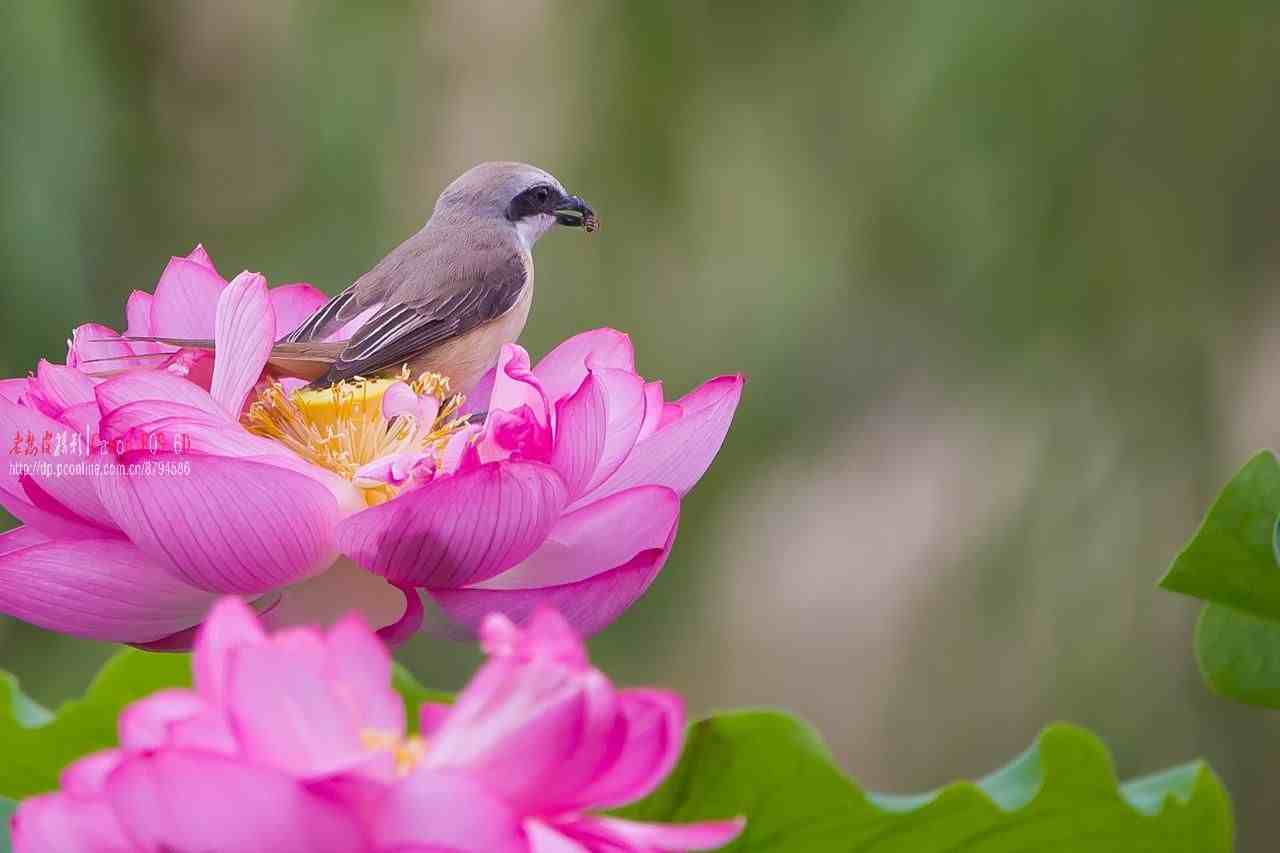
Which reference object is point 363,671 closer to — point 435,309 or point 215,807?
point 215,807

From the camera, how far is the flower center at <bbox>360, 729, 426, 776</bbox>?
131 millimetres

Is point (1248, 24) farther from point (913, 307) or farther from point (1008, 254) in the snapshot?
point (913, 307)

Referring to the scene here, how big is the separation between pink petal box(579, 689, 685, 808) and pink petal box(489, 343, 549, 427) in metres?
0.13

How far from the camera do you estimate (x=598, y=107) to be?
1.77m

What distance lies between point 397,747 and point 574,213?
0.29m

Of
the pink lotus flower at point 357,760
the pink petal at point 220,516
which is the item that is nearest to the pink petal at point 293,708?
the pink lotus flower at point 357,760

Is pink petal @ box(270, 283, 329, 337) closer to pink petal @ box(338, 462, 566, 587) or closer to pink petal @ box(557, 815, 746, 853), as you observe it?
pink petal @ box(338, 462, 566, 587)

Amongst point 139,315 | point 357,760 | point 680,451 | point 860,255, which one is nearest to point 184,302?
point 139,315

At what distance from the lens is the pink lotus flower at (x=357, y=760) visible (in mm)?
125

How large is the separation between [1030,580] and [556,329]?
565 millimetres

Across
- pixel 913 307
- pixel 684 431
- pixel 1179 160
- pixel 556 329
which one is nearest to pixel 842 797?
pixel 684 431

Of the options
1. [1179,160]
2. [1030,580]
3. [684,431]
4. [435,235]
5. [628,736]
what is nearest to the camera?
[628,736]

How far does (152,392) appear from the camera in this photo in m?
0.25

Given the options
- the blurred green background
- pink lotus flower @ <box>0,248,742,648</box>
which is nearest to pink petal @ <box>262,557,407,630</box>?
pink lotus flower @ <box>0,248,742,648</box>
